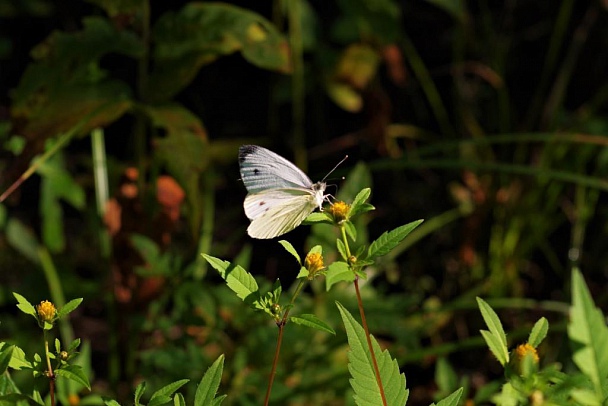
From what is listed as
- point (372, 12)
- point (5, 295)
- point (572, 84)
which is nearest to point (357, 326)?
point (5, 295)

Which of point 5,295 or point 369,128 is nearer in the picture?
point 5,295

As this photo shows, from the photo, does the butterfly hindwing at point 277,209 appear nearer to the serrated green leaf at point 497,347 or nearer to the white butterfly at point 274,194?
the white butterfly at point 274,194

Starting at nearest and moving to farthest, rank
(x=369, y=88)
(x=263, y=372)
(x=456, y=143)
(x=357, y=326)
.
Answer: (x=357, y=326) < (x=263, y=372) < (x=456, y=143) < (x=369, y=88)


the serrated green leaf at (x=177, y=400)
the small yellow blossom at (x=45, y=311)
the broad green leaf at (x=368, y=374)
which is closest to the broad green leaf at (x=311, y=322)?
the broad green leaf at (x=368, y=374)

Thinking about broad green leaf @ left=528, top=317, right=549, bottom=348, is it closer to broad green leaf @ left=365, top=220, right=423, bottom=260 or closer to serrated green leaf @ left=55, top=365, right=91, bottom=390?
broad green leaf @ left=365, top=220, right=423, bottom=260

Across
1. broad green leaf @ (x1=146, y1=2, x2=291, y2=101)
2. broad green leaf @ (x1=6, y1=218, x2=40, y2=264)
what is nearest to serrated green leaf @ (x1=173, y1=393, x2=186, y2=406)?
broad green leaf @ (x1=146, y1=2, x2=291, y2=101)

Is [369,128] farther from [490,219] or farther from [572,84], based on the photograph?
[572,84]

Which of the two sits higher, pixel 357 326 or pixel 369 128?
pixel 357 326
